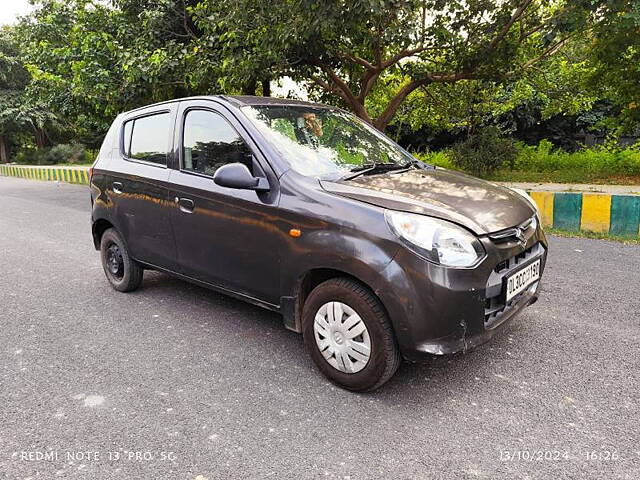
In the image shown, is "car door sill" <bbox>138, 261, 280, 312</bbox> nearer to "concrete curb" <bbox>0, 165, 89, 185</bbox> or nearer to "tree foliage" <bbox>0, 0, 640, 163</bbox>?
"tree foliage" <bbox>0, 0, 640, 163</bbox>

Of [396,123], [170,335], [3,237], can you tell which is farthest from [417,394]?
[396,123]

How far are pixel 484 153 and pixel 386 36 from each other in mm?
4798

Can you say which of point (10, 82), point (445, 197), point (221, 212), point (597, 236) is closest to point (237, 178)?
point (221, 212)

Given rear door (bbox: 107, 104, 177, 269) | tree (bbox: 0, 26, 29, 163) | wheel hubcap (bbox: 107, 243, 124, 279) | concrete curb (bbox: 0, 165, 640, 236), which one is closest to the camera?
rear door (bbox: 107, 104, 177, 269)

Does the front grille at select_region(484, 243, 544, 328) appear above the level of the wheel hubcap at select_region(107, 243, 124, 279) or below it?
above

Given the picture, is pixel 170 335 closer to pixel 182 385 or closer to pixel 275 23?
pixel 182 385

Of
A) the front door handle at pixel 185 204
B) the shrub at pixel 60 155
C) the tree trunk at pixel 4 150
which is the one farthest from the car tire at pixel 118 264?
the tree trunk at pixel 4 150

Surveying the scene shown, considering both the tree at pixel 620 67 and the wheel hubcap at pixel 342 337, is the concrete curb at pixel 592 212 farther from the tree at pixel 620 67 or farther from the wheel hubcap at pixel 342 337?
the wheel hubcap at pixel 342 337

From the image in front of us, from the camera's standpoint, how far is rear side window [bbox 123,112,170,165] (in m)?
3.92

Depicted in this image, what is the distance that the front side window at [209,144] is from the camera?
335 cm

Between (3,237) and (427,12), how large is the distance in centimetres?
808

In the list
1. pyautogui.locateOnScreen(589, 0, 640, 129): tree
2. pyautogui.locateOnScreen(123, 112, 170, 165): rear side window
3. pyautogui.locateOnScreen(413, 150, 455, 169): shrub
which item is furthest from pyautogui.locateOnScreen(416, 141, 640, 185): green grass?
pyautogui.locateOnScreen(123, 112, 170, 165): rear side window

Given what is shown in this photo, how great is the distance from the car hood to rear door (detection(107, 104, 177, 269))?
60.8 inches

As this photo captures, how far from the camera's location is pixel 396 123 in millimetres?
18250
